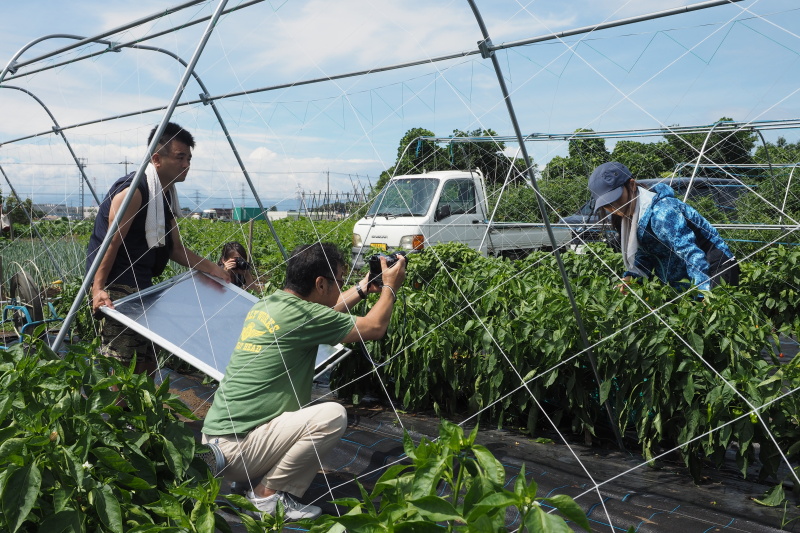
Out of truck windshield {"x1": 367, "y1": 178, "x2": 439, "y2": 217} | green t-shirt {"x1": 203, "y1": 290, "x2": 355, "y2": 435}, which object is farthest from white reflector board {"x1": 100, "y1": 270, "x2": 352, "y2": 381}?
truck windshield {"x1": 367, "y1": 178, "x2": 439, "y2": 217}

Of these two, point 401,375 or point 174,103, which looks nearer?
point 174,103

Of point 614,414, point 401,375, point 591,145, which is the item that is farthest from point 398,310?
point 591,145

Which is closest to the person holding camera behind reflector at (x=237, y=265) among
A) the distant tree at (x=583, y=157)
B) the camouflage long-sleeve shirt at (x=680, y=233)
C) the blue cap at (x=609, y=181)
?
the blue cap at (x=609, y=181)

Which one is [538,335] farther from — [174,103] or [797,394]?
[174,103]

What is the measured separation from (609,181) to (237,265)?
215 centimetres

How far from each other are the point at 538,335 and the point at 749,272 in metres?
2.97

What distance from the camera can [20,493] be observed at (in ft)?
4.99

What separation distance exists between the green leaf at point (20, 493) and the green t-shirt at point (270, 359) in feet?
3.59

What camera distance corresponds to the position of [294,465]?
264 centimetres

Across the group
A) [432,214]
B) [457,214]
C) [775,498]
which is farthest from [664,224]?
[457,214]

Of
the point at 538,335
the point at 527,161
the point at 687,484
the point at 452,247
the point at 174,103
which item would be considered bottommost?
the point at 687,484

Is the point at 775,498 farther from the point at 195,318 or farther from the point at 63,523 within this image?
the point at 195,318

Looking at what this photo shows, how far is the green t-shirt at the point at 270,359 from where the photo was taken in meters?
2.65

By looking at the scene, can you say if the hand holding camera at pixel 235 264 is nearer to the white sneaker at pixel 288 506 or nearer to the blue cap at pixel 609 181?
the white sneaker at pixel 288 506
